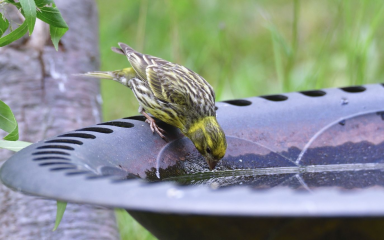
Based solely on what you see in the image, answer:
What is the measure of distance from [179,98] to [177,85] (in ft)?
0.38

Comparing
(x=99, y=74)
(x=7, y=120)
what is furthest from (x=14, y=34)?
(x=99, y=74)

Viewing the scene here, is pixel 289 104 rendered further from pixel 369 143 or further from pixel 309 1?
pixel 309 1

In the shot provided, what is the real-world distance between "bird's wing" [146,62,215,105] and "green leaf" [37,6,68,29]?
1.49 metres

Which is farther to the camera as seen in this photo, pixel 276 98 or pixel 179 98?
pixel 179 98

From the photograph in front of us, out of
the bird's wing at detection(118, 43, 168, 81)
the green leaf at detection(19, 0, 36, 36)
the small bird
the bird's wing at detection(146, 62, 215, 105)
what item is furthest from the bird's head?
the green leaf at detection(19, 0, 36, 36)

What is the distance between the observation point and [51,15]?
1913 mm

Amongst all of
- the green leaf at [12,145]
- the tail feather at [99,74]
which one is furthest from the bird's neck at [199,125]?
the green leaf at [12,145]

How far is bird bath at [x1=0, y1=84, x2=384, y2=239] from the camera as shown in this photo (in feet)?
3.75

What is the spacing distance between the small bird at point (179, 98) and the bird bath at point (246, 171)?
0.08 meters

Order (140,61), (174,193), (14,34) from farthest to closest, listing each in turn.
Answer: (140,61), (14,34), (174,193)

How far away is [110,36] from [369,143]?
4971 mm

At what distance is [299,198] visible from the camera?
1123mm

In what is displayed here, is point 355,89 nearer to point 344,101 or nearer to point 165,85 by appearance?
point 344,101

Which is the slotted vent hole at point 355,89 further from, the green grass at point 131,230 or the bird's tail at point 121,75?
the green grass at point 131,230
